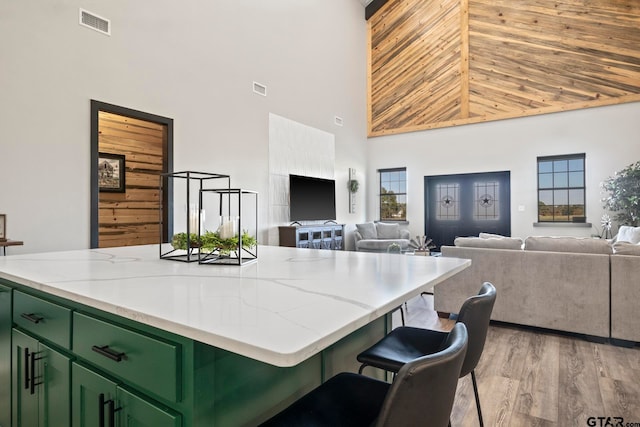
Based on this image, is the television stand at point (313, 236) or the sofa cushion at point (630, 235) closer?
the sofa cushion at point (630, 235)

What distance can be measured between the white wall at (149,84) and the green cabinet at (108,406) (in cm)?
308

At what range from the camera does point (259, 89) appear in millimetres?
6074

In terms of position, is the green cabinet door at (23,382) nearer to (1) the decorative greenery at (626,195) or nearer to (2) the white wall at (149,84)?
(2) the white wall at (149,84)

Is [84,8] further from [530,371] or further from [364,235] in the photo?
[364,235]

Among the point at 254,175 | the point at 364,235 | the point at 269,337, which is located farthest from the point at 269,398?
the point at 364,235

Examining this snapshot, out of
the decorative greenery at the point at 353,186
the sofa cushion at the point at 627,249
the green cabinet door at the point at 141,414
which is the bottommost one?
the green cabinet door at the point at 141,414

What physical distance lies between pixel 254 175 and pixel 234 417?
17.2 feet

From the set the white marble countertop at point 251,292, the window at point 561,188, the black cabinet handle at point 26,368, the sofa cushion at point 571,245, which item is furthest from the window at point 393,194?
the black cabinet handle at point 26,368

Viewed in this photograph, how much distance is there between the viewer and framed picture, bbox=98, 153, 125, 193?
5.47m

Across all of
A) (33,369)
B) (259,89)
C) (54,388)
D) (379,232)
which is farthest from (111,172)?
(379,232)

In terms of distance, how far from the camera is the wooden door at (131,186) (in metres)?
5.52

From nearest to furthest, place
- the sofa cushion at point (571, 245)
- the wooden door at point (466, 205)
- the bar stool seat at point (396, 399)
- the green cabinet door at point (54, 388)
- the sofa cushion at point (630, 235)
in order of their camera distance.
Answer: the bar stool seat at point (396, 399) → the green cabinet door at point (54, 388) → the sofa cushion at point (571, 245) → the sofa cushion at point (630, 235) → the wooden door at point (466, 205)

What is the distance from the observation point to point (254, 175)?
598 cm

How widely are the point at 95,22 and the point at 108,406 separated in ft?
14.1
